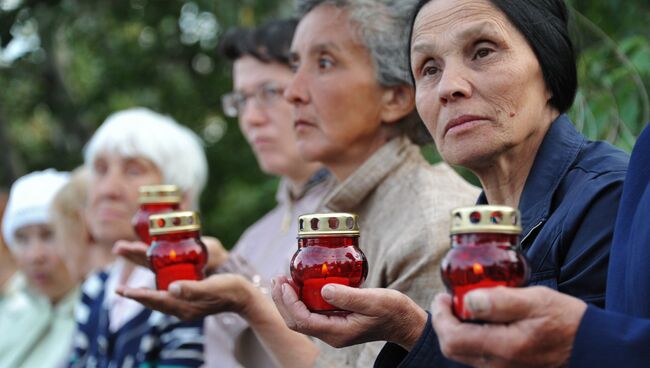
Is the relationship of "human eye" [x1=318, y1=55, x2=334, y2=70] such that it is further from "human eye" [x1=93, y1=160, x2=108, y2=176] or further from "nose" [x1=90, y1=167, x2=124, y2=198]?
"human eye" [x1=93, y1=160, x2=108, y2=176]

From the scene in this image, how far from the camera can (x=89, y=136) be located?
877 centimetres

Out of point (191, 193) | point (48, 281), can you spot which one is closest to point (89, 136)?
point (48, 281)

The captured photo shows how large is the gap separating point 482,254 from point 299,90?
74.7 inches

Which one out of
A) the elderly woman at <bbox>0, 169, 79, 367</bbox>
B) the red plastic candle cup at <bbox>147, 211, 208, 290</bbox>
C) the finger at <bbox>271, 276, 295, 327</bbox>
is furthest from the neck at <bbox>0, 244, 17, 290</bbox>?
the finger at <bbox>271, 276, 295, 327</bbox>

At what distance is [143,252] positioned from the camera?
133 inches

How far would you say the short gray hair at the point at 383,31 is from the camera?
3.34m

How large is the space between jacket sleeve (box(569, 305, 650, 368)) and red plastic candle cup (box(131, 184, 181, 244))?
2084mm

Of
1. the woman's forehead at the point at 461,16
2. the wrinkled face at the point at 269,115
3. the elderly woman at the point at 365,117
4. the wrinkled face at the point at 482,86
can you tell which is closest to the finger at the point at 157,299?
the elderly woman at the point at 365,117

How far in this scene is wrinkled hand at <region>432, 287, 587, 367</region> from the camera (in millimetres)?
1467

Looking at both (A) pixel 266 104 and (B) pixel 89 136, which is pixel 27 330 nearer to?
(A) pixel 266 104

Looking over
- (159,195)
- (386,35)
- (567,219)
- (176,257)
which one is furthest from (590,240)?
(159,195)

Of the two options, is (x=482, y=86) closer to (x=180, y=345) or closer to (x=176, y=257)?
(x=176, y=257)

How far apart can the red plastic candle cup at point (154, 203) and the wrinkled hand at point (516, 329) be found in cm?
199

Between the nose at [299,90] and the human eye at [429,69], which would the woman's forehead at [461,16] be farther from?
the nose at [299,90]
